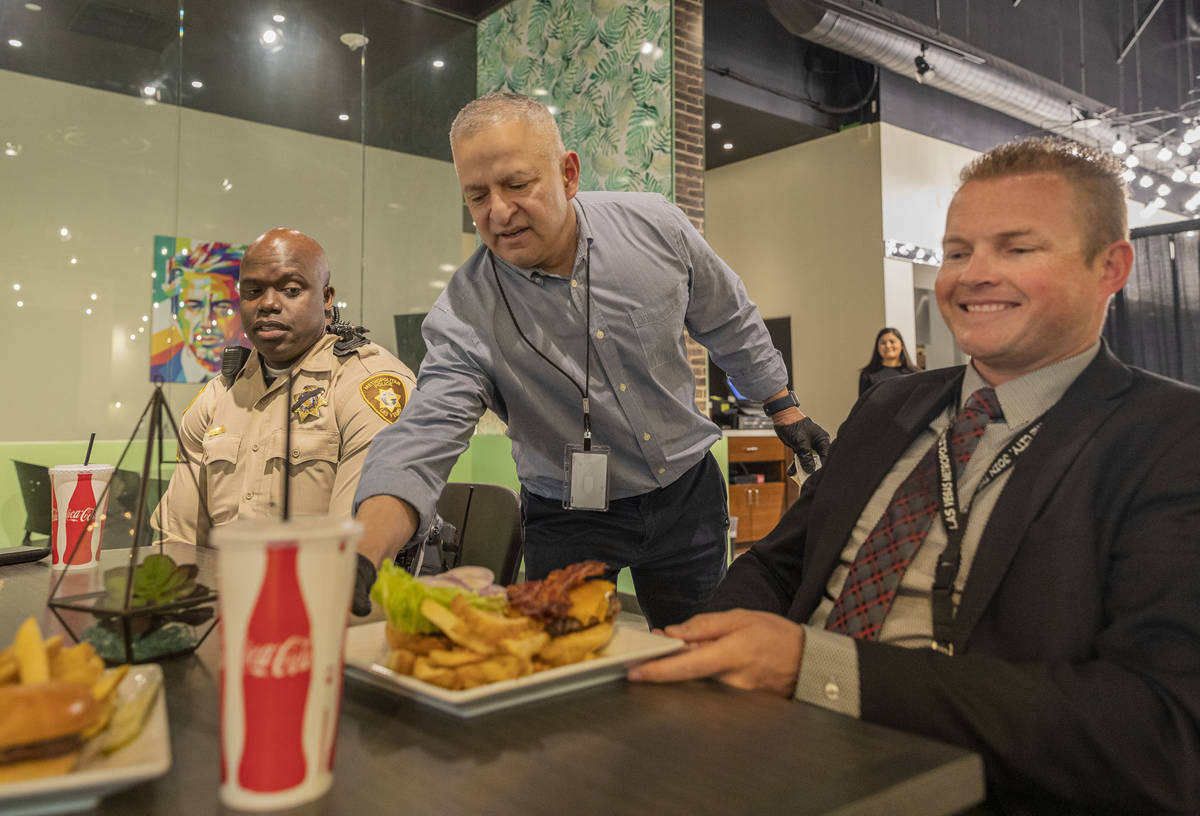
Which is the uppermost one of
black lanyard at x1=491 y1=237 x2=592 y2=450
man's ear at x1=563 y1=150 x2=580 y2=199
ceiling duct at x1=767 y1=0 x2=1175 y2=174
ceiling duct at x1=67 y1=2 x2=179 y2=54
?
ceiling duct at x1=767 y1=0 x2=1175 y2=174

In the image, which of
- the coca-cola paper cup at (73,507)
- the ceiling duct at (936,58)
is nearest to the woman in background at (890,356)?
the ceiling duct at (936,58)

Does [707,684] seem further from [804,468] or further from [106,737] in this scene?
[804,468]

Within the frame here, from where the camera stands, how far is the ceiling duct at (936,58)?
6.72 metres

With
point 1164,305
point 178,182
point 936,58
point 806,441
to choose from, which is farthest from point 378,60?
point 1164,305

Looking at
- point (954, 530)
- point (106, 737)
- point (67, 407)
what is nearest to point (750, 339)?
point (954, 530)

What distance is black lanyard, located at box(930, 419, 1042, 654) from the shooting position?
46.4 inches

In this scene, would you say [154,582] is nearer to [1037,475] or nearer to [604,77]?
[1037,475]

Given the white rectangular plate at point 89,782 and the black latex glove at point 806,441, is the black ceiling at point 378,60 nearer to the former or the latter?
the black latex glove at point 806,441

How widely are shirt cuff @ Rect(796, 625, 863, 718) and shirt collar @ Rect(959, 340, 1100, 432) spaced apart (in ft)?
1.74

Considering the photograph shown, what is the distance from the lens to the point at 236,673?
22.6 inches

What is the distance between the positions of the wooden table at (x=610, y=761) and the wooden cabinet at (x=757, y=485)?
20.2 feet

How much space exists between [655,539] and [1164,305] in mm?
11530

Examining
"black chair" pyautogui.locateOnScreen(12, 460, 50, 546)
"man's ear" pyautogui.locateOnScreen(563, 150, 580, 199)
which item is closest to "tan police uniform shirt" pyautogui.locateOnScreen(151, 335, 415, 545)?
"man's ear" pyautogui.locateOnScreen(563, 150, 580, 199)

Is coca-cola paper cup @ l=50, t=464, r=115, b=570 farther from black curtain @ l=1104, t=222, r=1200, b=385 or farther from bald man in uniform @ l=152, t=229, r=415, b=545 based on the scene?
black curtain @ l=1104, t=222, r=1200, b=385
